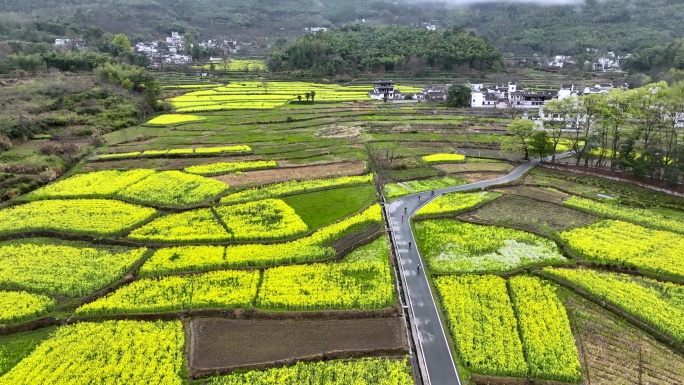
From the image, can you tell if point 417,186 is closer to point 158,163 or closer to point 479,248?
point 479,248

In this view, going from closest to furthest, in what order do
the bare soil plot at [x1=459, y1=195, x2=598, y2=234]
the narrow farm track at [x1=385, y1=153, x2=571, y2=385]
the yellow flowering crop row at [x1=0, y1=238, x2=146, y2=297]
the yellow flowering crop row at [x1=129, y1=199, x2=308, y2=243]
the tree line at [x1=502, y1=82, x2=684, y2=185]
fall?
the narrow farm track at [x1=385, y1=153, x2=571, y2=385], the yellow flowering crop row at [x1=0, y1=238, x2=146, y2=297], the yellow flowering crop row at [x1=129, y1=199, x2=308, y2=243], the bare soil plot at [x1=459, y1=195, x2=598, y2=234], the tree line at [x1=502, y1=82, x2=684, y2=185]

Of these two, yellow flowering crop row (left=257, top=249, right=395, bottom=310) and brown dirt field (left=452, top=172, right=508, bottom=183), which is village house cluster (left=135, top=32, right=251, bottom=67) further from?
yellow flowering crop row (left=257, top=249, right=395, bottom=310)

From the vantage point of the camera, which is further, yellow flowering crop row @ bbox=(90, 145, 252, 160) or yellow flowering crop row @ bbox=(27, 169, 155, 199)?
yellow flowering crop row @ bbox=(90, 145, 252, 160)

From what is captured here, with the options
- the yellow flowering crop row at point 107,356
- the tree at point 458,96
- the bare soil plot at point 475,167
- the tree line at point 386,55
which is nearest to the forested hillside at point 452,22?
the tree line at point 386,55

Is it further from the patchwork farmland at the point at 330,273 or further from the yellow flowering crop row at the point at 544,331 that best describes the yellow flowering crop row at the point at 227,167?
the yellow flowering crop row at the point at 544,331

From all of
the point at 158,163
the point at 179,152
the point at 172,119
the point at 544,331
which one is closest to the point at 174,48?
the point at 172,119

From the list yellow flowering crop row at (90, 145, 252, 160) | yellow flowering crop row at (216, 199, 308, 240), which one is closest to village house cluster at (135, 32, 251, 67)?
yellow flowering crop row at (90, 145, 252, 160)
